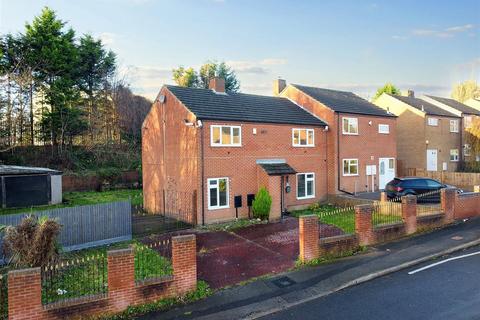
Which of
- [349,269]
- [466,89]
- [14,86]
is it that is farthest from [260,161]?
[466,89]

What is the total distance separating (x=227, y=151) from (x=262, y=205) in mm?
3419

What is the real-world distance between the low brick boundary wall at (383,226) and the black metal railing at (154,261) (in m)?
4.37

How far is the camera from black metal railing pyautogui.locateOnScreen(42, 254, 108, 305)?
8281 mm

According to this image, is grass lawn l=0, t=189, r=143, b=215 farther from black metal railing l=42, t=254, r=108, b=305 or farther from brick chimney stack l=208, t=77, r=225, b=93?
black metal railing l=42, t=254, r=108, b=305

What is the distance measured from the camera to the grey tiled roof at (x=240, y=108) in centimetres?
1816

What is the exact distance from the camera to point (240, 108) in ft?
64.8

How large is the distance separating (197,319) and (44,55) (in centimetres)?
3096

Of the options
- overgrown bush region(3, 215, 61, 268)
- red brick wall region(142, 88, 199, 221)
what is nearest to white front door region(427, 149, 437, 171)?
red brick wall region(142, 88, 199, 221)

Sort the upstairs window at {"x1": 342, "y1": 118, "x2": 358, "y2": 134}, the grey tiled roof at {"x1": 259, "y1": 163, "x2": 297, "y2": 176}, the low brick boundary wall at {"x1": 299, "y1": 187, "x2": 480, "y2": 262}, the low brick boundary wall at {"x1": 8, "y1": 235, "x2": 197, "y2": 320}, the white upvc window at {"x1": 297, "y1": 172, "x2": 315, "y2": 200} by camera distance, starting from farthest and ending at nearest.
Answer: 1. the upstairs window at {"x1": 342, "y1": 118, "x2": 358, "y2": 134}
2. the white upvc window at {"x1": 297, "y1": 172, "x2": 315, "y2": 200}
3. the grey tiled roof at {"x1": 259, "y1": 163, "x2": 297, "y2": 176}
4. the low brick boundary wall at {"x1": 299, "y1": 187, "x2": 480, "y2": 262}
5. the low brick boundary wall at {"x1": 8, "y1": 235, "x2": 197, "y2": 320}

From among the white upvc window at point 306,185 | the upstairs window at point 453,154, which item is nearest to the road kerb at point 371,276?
the white upvc window at point 306,185

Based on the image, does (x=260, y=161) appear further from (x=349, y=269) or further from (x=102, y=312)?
(x=102, y=312)

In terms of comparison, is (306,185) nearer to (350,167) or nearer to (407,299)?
(350,167)

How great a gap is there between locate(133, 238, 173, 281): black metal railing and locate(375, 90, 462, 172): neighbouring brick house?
26.0 meters

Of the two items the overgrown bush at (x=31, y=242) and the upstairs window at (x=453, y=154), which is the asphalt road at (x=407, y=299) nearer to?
the overgrown bush at (x=31, y=242)
